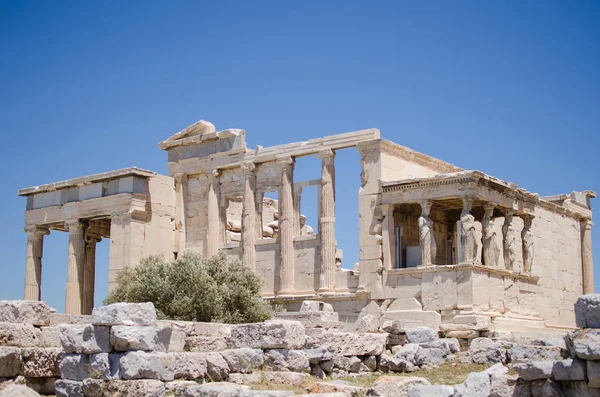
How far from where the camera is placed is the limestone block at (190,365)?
416 inches

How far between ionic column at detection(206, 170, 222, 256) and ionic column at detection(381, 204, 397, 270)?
5559 millimetres

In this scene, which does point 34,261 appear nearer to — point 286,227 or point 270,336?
point 286,227

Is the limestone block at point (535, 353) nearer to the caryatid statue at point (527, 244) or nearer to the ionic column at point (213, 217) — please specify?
the caryatid statue at point (527, 244)

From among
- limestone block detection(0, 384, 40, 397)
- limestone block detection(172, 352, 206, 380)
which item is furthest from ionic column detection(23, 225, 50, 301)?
limestone block detection(0, 384, 40, 397)

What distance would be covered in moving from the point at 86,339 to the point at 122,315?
54 cm

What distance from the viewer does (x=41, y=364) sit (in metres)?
11.1

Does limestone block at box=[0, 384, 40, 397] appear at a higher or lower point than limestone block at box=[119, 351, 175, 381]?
lower

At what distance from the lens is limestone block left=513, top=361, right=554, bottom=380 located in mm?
9594

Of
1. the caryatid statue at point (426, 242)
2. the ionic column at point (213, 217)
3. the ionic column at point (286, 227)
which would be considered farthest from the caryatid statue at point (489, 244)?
the ionic column at point (213, 217)

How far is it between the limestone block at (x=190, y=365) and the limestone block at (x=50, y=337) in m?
2.15

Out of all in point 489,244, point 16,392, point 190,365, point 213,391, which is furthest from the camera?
point 489,244

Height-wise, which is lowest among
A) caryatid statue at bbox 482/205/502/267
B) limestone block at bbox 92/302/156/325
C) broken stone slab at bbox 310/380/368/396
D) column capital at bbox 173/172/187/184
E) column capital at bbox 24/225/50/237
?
broken stone slab at bbox 310/380/368/396

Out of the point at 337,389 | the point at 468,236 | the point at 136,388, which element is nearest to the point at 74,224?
the point at 468,236

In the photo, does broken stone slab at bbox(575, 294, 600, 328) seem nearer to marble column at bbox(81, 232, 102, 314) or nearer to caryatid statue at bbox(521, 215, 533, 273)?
caryatid statue at bbox(521, 215, 533, 273)
